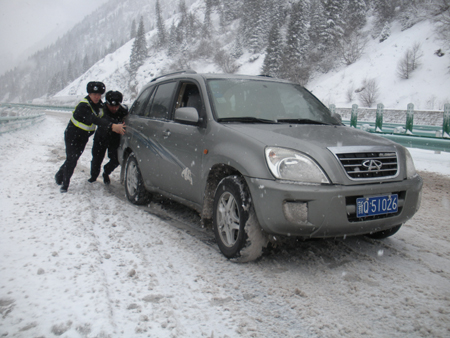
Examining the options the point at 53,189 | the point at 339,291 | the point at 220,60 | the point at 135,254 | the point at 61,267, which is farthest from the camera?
the point at 220,60

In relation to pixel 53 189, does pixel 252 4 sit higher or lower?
higher

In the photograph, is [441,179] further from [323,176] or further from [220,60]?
[220,60]

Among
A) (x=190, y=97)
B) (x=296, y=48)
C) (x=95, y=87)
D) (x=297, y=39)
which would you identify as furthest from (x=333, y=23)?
(x=190, y=97)

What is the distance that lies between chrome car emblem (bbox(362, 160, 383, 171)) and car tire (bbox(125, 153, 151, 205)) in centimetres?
303

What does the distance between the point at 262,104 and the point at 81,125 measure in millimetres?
3297

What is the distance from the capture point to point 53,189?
5605 mm

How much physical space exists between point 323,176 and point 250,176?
1.82ft

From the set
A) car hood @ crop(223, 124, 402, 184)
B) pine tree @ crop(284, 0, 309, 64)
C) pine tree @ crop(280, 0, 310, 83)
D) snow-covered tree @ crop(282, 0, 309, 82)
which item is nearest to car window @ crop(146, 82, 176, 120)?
car hood @ crop(223, 124, 402, 184)

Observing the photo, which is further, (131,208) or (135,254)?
(131,208)

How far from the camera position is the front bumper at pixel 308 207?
8.70 ft

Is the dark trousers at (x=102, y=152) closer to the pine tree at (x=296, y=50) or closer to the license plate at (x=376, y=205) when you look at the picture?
the license plate at (x=376, y=205)

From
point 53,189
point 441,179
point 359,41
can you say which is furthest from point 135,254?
point 359,41

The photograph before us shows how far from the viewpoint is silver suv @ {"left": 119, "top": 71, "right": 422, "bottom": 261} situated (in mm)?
2703

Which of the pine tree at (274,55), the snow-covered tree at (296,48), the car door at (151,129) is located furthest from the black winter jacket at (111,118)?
the pine tree at (274,55)
